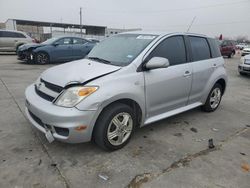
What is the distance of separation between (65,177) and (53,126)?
24.9 inches

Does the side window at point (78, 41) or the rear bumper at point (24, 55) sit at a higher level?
the side window at point (78, 41)

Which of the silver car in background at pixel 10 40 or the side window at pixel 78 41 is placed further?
the silver car in background at pixel 10 40

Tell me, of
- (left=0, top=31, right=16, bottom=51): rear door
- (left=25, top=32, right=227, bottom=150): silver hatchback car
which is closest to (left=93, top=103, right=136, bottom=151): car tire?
(left=25, top=32, right=227, bottom=150): silver hatchback car

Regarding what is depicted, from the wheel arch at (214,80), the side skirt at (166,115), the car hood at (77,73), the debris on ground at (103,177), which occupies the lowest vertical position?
the debris on ground at (103,177)

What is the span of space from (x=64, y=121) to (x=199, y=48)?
304 cm

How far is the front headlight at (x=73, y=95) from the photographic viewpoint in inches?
115

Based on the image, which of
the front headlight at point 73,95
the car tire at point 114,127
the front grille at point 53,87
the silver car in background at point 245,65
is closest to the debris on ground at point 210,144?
the car tire at point 114,127

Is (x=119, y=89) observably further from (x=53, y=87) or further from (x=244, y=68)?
(x=244, y=68)

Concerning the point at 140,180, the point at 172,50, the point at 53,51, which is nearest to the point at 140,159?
the point at 140,180

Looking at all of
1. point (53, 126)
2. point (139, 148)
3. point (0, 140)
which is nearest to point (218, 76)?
point (139, 148)

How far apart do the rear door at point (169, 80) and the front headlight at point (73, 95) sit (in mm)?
935

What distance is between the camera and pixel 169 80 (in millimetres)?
3811

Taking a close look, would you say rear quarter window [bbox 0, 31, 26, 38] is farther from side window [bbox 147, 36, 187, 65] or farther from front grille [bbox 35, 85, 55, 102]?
side window [bbox 147, 36, 187, 65]

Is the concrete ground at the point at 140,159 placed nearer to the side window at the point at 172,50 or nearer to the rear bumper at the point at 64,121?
the rear bumper at the point at 64,121
